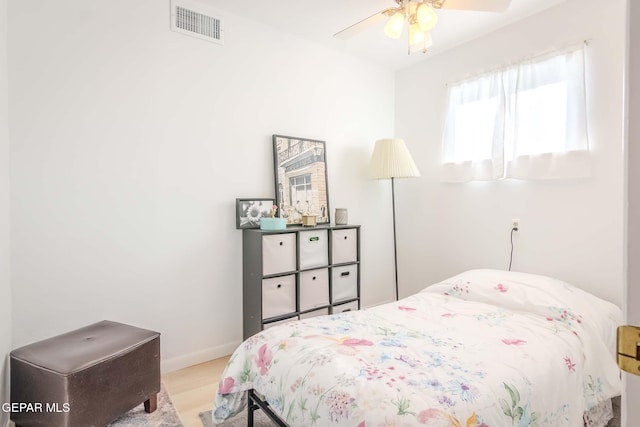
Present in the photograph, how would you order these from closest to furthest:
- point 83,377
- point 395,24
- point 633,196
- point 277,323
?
point 633,196, point 83,377, point 395,24, point 277,323

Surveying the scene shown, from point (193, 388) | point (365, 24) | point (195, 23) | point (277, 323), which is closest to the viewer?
point (365, 24)

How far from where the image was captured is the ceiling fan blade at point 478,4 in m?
1.81

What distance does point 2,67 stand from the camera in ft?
5.86

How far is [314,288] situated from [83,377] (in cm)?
163

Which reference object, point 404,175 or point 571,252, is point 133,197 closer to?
point 404,175

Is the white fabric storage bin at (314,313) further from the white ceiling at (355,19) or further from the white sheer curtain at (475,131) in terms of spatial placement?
the white ceiling at (355,19)

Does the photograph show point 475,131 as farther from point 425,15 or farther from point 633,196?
point 633,196

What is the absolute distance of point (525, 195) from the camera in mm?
2699

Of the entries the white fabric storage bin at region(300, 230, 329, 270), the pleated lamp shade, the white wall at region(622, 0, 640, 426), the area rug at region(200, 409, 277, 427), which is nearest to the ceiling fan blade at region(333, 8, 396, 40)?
the pleated lamp shade

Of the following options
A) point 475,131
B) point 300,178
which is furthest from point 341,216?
point 475,131

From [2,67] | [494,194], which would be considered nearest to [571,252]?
[494,194]

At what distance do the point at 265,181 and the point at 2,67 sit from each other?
167 cm

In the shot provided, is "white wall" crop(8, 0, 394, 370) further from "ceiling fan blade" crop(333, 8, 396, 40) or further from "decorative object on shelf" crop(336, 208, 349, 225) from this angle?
"ceiling fan blade" crop(333, 8, 396, 40)

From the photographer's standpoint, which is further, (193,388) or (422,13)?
(193,388)
